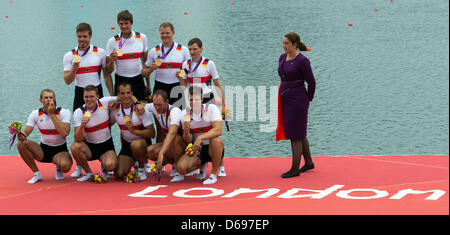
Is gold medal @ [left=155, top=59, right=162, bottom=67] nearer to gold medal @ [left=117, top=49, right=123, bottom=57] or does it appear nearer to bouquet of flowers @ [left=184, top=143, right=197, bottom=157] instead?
gold medal @ [left=117, top=49, right=123, bottom=57]

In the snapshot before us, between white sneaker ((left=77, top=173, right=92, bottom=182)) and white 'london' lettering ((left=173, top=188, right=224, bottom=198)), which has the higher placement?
white sneaker ((left=77, top=173, right=92, bottom=182))

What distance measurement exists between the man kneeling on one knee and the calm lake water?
5.38ft

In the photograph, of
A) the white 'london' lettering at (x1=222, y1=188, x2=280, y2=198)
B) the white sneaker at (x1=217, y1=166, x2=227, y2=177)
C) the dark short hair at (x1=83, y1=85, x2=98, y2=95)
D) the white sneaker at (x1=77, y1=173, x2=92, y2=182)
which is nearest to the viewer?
the white 'london' lettering at (x1=222, y1=188, x2=280, y2=198)

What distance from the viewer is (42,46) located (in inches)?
748

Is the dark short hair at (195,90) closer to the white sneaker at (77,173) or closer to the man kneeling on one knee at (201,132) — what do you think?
the man kneeling on one knee at (201,132)

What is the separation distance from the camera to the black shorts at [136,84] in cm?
775

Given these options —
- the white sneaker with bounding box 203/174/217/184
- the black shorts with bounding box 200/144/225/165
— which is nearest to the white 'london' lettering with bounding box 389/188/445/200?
the white sneaker with bounding box 203/174/217/184

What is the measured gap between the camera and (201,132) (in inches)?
284

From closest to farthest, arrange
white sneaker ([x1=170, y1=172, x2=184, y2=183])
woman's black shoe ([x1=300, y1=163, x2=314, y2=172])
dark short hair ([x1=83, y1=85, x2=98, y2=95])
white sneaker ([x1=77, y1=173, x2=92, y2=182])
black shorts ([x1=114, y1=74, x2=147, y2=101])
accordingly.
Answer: dark short hair ([x1=83, y1=85, x2=98, y2=95]), white sneaker ([x1=170, y1=172, x2=184, y2=183]), white sneaker ([x1=77, y1=173, x2=92, y2=182]), woman's black shoe ([x1=300, y1=163, x2=314, y2=172]), black shorts ([x1=114, y1=74, x2=147, y2=101])

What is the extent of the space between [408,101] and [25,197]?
25.2ft

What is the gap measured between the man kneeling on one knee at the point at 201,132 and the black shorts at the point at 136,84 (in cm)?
98

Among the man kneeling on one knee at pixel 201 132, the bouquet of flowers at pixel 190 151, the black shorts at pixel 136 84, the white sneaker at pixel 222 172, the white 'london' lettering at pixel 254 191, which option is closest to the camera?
the white 'london' lettering at pixel 254 191

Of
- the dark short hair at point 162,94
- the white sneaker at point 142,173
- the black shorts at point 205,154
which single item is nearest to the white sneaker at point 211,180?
the black shorts at point 205,154

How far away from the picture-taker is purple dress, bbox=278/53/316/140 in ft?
23.7
